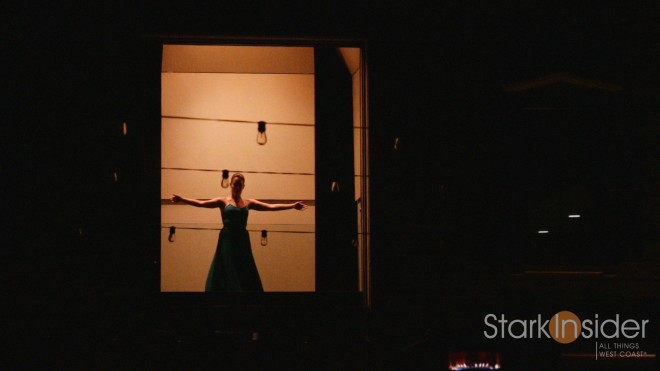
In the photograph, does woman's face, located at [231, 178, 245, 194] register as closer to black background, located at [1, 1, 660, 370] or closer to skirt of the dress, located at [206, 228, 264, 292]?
skirt of the dress, located at [206, 228, 264, 292]

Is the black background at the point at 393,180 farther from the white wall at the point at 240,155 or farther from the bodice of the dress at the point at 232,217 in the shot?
the white wall at the point at 240,155

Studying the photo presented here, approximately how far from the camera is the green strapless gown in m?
8.96

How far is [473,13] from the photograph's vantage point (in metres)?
7.86

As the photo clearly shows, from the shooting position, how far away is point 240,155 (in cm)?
1095

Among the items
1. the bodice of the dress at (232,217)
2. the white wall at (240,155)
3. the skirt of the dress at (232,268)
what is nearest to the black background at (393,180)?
the skirt of the dress at (232,268)

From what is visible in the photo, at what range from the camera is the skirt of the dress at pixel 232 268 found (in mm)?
8961

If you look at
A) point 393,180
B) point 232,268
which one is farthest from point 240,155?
point 393,180

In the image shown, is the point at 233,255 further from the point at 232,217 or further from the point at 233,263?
the point at 232,217

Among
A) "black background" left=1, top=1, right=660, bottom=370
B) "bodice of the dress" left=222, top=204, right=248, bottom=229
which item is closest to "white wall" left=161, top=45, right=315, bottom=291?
"bodice of the dress" left=222, top=204, right=248, bottom=229

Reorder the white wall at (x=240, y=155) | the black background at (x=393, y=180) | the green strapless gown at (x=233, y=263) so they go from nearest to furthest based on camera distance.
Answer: the black background at (x=393, y=180)
the green strapless gown at (x=233, y=263)
the white wall at (x=240, y=155)

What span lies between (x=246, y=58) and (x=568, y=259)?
203 inches

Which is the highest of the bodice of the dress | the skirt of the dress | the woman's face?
the woman's face

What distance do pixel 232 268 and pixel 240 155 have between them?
2453mm

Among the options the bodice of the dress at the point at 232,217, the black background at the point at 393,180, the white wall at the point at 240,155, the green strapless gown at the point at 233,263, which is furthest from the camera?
the white wall at the point at 240,155
